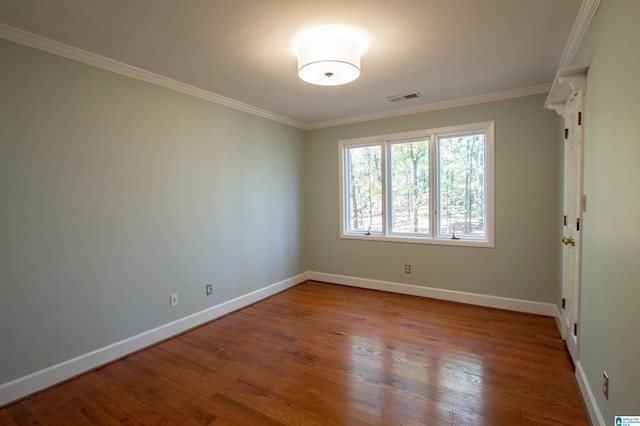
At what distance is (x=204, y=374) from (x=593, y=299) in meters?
2.73

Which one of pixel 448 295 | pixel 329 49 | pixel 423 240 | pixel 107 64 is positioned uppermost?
pixel 107 64

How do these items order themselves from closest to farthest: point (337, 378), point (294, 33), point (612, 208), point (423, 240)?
point (612, 208), point (294, 33), point (337, 378), point (423, 240)

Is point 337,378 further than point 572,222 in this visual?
No

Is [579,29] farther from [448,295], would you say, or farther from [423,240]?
[448,295]

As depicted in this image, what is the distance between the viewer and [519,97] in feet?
11.6

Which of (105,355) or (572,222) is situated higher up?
(572,222)

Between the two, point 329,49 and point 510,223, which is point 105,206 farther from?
point 510,223

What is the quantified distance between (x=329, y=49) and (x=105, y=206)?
2.22 m

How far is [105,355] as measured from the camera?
8.66 ft

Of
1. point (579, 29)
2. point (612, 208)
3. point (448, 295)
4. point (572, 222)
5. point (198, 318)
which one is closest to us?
point (612, 208)

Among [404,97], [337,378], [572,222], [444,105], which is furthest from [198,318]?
[444,105]

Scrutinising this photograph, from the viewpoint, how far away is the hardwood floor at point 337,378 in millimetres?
1979

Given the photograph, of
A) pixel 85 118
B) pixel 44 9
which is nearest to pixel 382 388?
pixel 85 118

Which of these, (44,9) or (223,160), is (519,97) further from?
(44,9)
